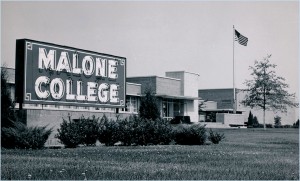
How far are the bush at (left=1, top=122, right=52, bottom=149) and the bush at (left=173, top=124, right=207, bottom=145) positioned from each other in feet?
25.6

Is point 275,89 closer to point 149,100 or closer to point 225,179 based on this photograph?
point 149,100

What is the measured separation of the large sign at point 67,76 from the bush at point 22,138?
2.93 m

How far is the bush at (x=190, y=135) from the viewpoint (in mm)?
24188

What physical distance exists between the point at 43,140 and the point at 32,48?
191 inches

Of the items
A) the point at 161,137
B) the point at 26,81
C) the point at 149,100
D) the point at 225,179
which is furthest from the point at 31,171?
the point at 149,100

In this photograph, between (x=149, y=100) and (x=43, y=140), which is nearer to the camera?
(x=43, y=140)

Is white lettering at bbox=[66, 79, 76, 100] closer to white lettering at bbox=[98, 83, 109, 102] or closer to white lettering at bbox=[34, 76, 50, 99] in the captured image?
white lettering at bbox=[34, 76, 50, 99]

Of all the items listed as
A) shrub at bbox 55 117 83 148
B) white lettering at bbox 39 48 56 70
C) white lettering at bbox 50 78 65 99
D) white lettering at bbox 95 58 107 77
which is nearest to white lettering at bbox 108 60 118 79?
white lettering at bbox 95 58 107 77

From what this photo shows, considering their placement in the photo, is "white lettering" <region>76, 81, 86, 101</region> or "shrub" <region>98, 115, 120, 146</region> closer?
"shrub" <region>98, 115, 120, 146</region>

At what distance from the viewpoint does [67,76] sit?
2416 cm

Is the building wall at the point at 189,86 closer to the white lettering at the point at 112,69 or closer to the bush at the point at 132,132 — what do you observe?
the white lettering at the point at 112,69

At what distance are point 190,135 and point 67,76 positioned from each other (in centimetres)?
674

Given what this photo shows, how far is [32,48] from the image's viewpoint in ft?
71.8

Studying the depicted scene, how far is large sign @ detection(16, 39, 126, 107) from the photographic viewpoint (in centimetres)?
2173
